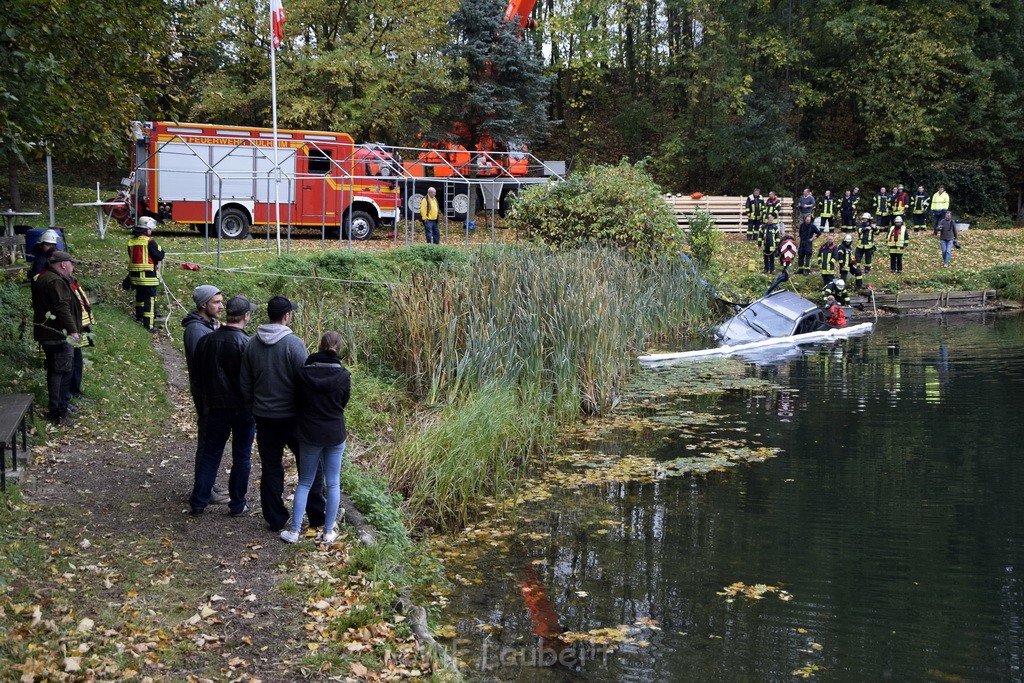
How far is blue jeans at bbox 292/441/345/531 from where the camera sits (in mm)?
7684

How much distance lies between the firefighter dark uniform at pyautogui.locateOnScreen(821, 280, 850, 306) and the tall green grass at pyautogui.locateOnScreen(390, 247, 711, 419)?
10.1 meters

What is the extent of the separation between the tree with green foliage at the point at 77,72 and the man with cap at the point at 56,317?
3.66 feet

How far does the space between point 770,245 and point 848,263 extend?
2.24 m

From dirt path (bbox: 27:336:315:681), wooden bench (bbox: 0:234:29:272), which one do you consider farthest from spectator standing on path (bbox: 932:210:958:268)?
dirt path (bbox: 27:336:315:681)

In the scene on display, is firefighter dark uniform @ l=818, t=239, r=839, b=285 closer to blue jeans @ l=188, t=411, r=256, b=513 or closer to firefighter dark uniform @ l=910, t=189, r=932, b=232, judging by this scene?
firefighter dark uniform @ l=910, t=189, r=932, b=232

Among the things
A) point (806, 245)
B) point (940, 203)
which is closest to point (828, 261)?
point (806, 245)

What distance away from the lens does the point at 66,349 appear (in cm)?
1016

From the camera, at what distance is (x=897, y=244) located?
97.3 ft

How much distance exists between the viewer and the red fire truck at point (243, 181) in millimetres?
24328

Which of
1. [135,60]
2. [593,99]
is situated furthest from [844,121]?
[135,60]

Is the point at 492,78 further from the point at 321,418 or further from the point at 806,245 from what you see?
the point at 321,418

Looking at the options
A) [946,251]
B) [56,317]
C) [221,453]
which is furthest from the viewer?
[946,251]

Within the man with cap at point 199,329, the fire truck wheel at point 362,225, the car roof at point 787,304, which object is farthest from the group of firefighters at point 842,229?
the man with cap at point 199,329

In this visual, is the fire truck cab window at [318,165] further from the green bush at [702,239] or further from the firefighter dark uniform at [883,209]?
the firefighter dark uniform at [883,209]
